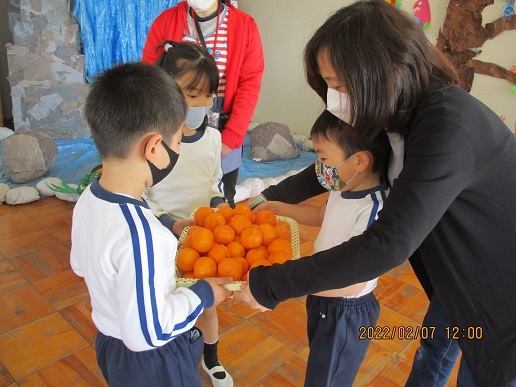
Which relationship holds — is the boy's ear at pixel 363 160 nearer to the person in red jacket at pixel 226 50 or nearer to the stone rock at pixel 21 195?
the person in red jacket at pixel 226 50

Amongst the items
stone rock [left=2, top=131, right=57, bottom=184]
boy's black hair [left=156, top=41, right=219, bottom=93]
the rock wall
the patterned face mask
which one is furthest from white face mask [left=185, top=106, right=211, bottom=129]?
the rock wall

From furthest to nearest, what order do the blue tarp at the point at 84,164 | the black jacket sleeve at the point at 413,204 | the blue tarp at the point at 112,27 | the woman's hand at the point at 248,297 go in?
1. the blue tarp at the point at 112,27
2. the blue tarp at the point at 84,164
3. the woman's hand at the point at 248,297
4. the black jacket sleeve at the point at 413,204

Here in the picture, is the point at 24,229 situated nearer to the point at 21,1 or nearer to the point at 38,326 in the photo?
the point at 38,326

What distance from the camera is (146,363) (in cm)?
112

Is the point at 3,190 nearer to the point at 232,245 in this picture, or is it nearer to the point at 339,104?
the point at 232,245

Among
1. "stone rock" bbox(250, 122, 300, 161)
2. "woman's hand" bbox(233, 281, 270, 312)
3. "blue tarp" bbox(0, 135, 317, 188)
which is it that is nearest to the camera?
"woman's hand" bbox(233, 281, 270, 312)

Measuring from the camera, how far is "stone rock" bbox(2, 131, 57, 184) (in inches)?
151

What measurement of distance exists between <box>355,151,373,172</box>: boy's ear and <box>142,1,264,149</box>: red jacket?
115 centimetres

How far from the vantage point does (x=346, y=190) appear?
1.34 m

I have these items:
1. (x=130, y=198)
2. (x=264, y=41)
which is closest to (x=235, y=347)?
(x=130, y=198)

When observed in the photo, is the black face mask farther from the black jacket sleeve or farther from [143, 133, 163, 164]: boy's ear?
the black jacket sleeve

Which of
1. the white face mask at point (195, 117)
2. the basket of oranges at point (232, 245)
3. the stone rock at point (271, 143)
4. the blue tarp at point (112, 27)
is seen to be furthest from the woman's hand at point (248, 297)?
the blue tarp at point (112, 27)

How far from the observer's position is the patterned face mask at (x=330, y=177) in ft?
4.35

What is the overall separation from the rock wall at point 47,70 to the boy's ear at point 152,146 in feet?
15.2
